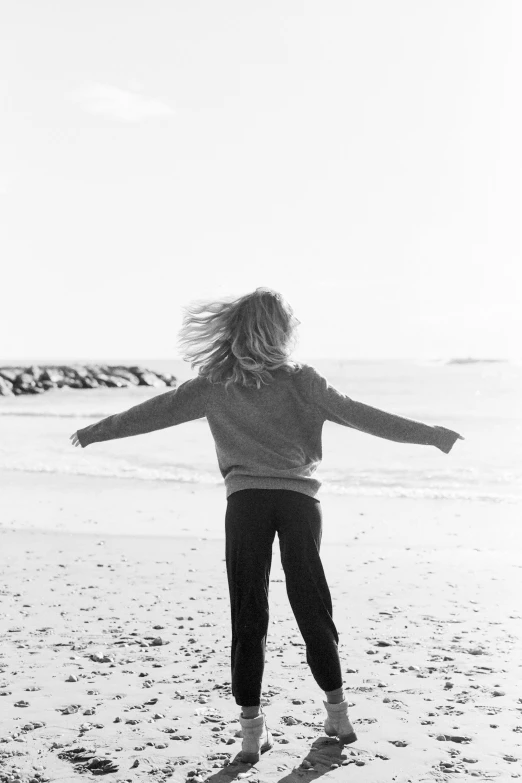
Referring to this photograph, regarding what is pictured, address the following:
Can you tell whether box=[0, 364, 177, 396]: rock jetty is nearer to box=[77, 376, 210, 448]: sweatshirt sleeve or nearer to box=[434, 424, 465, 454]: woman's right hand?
box=[77, 376, 210, 448]: sweatshirt sleeve

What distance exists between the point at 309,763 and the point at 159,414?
1670mm

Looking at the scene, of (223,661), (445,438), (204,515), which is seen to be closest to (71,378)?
(204,515)

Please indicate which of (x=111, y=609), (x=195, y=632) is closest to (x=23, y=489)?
(x=111, y=609)

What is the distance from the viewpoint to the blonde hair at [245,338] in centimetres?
349

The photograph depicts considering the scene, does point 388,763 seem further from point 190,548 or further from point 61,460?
point 61,460

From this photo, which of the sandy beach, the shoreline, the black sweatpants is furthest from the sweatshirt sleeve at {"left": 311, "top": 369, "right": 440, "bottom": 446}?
the shoreline

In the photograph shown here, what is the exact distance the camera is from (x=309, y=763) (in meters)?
3.60

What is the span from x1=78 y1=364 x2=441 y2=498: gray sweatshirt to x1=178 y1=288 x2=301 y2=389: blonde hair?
6 centimetres

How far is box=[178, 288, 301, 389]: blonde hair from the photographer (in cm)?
349

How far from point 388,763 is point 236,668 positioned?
0.80 m

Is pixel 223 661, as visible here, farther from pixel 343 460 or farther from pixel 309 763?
pixel 343 460

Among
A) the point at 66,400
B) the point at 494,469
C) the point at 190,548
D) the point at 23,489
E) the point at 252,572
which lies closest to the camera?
the point at 252,572

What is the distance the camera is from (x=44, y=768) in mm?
Answer: 3525

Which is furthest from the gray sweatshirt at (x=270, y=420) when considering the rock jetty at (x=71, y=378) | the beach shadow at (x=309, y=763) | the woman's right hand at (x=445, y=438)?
the rock jetty at (x=71, y=378)
